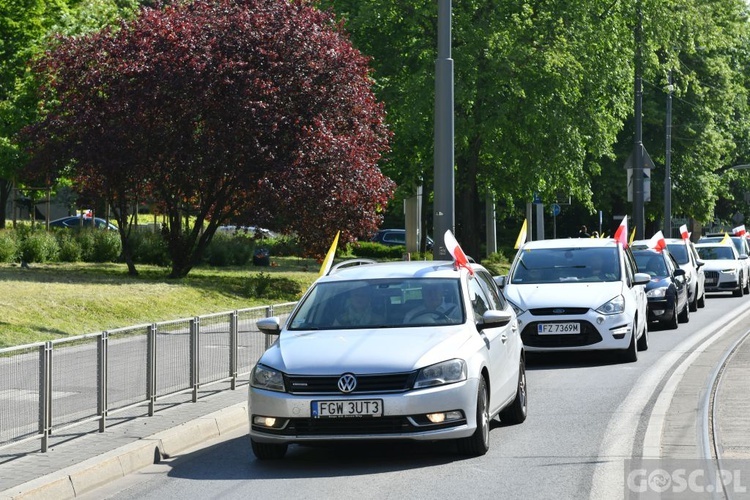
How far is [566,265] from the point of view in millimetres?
18781

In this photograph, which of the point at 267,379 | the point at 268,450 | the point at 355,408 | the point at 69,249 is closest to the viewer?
the point at 355,408

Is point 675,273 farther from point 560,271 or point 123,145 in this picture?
point 123,145

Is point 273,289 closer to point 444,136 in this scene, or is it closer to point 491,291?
point 444,136

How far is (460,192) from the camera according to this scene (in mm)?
37750

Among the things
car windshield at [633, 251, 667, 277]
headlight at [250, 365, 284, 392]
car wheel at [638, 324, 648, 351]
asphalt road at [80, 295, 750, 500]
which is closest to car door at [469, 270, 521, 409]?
asphalt road at [80, 295, 750, 500]

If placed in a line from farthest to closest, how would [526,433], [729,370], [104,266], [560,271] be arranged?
[104,266]
[560,271]
[729,370]
[526,433]

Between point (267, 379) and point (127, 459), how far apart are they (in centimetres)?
115

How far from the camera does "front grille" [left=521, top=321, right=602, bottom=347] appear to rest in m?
17.1

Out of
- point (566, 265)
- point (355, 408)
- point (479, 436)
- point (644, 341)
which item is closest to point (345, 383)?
point (355, 408)

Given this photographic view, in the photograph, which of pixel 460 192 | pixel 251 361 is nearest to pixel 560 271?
pixel 251 361

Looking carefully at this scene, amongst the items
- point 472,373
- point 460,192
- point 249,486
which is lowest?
point 249,486

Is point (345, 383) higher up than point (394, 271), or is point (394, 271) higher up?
point (394, 271)

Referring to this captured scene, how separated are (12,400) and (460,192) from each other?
2891cm

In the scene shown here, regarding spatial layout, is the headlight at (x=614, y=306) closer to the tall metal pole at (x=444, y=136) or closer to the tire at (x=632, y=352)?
the tire at (x=632, y=352)
